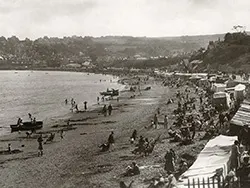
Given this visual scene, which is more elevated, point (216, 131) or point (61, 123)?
point (216, 131)

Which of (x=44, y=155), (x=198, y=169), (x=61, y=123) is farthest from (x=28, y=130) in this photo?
(x=198, y=169)

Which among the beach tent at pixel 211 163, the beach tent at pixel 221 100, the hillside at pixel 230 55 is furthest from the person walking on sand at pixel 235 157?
the hillside at pixel 230 55

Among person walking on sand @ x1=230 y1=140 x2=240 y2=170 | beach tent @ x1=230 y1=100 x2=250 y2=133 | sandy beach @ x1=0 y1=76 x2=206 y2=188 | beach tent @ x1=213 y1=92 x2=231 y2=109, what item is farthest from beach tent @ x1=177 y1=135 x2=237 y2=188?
beach tent @ x1=213 y1=92 x2=231 y2=109

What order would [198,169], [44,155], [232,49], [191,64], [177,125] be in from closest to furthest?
[198,169], [44,155], [177,125], [232,49], [191,64]

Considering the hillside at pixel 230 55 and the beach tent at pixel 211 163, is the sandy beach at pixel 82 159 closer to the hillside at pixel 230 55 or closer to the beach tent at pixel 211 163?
the beach tent at pixel 211 163

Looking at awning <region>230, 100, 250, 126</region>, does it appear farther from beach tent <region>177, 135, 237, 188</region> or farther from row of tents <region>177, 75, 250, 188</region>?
beach tent <region>177, 135, 237, 188</region>

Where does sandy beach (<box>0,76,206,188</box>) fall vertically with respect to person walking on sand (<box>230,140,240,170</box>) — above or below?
below

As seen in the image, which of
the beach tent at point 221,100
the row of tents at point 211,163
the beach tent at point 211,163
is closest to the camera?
the row of tents at point 211,163

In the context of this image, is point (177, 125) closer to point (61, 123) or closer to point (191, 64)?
point (61, 123)
